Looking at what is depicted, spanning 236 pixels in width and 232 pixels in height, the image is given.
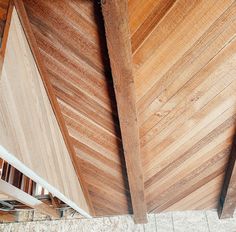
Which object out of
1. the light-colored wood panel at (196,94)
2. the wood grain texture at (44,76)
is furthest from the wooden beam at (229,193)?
the wood grain texture at (44,76)

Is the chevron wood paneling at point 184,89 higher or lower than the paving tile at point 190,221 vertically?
higher

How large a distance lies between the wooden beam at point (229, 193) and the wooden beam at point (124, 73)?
970 millimetres

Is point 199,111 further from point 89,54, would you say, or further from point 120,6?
point 120,6

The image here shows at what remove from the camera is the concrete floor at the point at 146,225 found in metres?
3.51

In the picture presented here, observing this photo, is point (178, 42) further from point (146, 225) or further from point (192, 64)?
point (146, 225)

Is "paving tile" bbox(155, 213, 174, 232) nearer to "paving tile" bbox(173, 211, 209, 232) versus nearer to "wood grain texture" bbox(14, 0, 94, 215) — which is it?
"paving tile" bbox(173, 211, 209, 232)

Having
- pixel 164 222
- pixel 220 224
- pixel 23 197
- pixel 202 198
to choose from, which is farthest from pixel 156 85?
pixel 220 224

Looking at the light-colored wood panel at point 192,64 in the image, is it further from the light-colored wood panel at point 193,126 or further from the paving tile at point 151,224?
the paving tile at point 151,224

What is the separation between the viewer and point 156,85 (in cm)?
190

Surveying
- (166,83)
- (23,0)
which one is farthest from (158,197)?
(23,0)

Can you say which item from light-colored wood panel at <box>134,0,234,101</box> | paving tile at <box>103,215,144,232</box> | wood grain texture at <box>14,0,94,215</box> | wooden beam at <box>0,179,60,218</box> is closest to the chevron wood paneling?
light-colored wood panel at <box>134,0,234,101</box>

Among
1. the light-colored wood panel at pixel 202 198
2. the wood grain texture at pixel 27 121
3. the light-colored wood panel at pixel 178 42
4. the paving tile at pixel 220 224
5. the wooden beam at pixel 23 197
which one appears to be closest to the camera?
the wood grain texture at pixel 27 121

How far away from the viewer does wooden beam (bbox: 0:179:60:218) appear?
2.06 metres

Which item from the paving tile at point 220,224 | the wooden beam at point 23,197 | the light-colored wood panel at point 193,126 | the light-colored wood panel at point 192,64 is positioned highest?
the light-colored wood panel at point 192,64
